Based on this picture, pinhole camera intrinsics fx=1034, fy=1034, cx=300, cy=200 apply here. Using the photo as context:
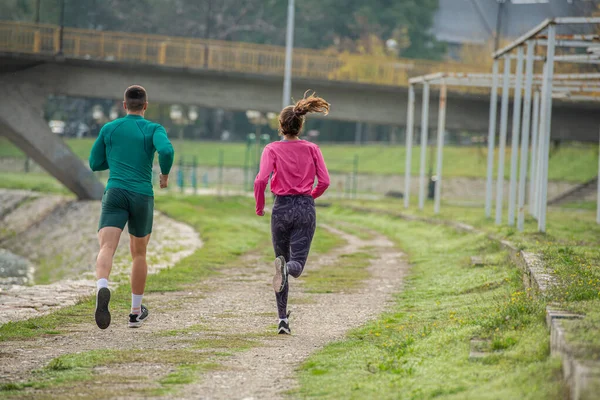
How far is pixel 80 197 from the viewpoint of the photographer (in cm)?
3706

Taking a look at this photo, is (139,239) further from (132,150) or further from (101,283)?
(132,150)

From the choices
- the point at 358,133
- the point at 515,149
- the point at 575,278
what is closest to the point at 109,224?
the point at 575,278

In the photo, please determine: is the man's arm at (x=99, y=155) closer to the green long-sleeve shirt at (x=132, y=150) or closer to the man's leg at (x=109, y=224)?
the green long-sleeve shirt at (x=132, y=150)

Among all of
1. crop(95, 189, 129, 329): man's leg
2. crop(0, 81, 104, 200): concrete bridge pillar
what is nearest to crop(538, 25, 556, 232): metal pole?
crop(95, 189, 129, 329): man's leg

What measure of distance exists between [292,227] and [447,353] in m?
2.19

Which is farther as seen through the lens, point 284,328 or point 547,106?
point 547,106

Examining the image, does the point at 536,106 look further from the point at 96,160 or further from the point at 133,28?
the point at 133,28

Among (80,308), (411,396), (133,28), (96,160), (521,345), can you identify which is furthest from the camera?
(133,28)

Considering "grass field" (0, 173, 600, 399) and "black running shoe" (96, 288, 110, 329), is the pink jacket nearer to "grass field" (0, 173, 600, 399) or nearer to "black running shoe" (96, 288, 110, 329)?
"grass field" (0, 173, 600, 399)

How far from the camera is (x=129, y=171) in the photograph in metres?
8.73

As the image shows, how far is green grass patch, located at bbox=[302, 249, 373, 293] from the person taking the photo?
41.2ft

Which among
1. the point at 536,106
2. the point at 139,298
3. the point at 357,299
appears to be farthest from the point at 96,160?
the point at 536,106

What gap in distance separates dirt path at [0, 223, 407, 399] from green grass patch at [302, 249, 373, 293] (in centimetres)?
18

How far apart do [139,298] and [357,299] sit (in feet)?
10.0
